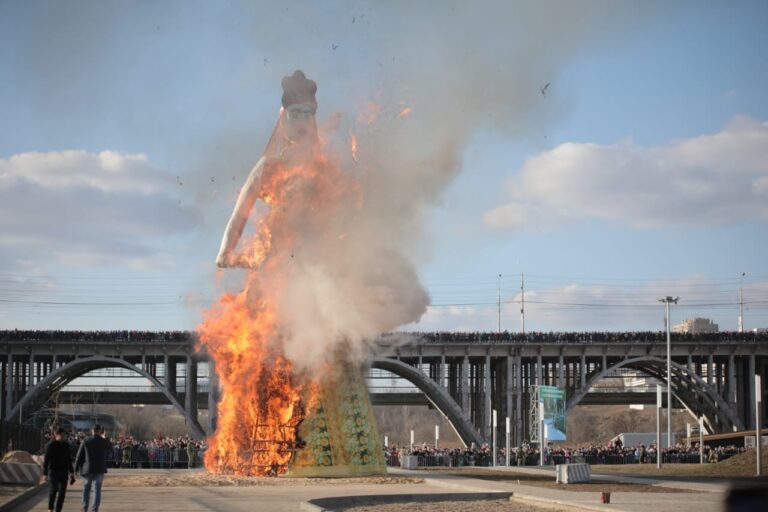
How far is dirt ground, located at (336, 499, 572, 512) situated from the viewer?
24.3m

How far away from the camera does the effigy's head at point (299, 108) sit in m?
35.4

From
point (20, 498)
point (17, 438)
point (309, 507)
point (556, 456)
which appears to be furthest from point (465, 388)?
point (309, 507)

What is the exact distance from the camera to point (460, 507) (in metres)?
→ 25.2

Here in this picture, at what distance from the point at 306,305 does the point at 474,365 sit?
62482 millimetres

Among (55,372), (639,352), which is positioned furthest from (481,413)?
(55,372)

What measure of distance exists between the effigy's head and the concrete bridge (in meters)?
46.7

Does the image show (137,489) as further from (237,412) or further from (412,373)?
(412,373)

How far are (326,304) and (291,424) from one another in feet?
14.5

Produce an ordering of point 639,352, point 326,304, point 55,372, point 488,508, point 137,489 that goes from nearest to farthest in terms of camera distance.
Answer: point 488,508, point 137,489, point 326,304, point 55,372, point 639,352

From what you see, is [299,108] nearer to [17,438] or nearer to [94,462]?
[94,462]

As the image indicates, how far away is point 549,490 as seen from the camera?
103 feet

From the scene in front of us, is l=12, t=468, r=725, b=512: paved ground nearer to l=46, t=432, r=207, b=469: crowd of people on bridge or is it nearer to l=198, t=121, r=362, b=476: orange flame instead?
l=198, t=121, r=362, b=476: orange flame

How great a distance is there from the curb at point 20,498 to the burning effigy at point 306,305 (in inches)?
304

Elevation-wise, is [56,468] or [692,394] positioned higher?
[692,394]
